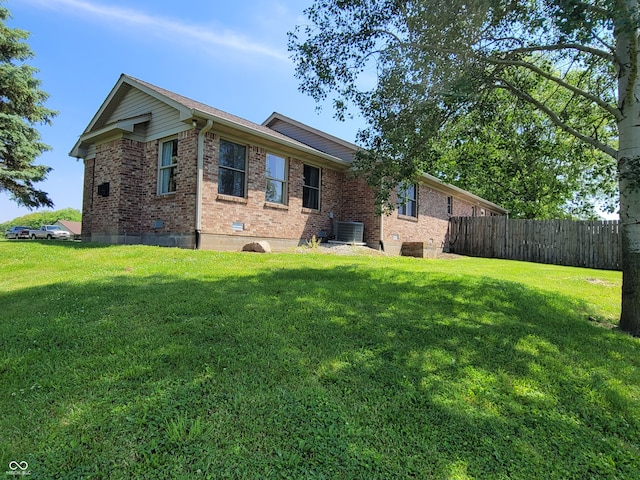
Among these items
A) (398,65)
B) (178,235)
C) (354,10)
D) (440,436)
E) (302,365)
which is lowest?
(440,436)

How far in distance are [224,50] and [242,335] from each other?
8369 mm

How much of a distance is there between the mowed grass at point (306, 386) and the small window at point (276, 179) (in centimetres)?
638

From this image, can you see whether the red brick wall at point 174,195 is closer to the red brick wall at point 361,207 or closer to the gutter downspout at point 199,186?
the gutter downspout at point 199,186

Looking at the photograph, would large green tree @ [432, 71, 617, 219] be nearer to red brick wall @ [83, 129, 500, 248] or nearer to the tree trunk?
the tree trunk

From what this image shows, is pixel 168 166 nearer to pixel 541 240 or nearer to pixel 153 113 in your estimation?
pixel 153 113

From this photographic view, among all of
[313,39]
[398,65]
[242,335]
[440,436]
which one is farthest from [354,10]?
[440,436]

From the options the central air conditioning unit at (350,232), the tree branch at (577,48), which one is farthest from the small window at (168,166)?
the tree branch at (577,48)

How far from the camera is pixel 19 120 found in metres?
16.9

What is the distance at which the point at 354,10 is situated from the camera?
554 centimetres

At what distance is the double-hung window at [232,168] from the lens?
9781 mm

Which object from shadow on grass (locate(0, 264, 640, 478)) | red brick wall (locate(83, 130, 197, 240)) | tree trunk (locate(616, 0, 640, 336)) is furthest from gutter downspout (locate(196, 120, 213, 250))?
tree trunk (locate(616, 0, 640, 336))

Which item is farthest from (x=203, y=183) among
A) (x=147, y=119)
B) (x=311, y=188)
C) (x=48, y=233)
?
(x=48, y=233)

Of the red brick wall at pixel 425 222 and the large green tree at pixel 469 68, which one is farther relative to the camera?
the red brick wall at pixel 425 222

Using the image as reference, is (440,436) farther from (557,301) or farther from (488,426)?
(557,301)
